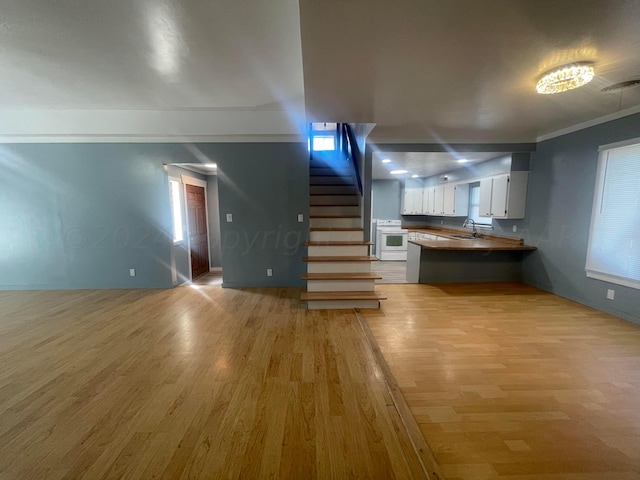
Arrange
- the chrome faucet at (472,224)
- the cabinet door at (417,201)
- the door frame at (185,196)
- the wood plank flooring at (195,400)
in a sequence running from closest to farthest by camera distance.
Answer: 1. the wood plank flooring at (195,400)
2. the door frame at (185,196)
3. the chrome faucet at (472,224)
4. the cabinet door at (417,201)

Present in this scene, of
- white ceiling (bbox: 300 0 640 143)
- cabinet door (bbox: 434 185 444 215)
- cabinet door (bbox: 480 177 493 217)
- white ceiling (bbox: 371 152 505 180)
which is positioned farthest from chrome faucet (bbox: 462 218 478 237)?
white ceiling (bbox: 300 0 640 143)

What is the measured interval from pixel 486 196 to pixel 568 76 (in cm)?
314

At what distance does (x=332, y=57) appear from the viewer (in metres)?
1.83

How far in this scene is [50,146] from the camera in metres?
4.04

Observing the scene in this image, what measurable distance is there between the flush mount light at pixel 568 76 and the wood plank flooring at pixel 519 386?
2.36m

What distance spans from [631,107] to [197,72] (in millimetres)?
4945

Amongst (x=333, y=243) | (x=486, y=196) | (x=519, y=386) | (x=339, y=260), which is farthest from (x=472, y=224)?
(x=519, y=386)

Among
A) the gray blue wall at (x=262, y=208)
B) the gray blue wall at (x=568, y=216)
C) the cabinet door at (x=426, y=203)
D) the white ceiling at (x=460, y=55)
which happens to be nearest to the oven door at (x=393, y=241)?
the cabinet door at (x=426, y=203)

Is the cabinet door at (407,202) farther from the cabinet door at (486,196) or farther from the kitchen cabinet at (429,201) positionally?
the cabinet door at (486,196)

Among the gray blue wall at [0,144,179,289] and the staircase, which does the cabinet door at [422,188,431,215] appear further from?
the gray blue wall at [0,144,179,289]

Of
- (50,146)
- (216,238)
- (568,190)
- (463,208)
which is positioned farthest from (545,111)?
(50,146)

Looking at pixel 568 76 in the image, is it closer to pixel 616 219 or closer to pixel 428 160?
pixel 616 219

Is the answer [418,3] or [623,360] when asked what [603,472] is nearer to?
[623,360]

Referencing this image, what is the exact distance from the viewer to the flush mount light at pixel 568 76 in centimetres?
191
